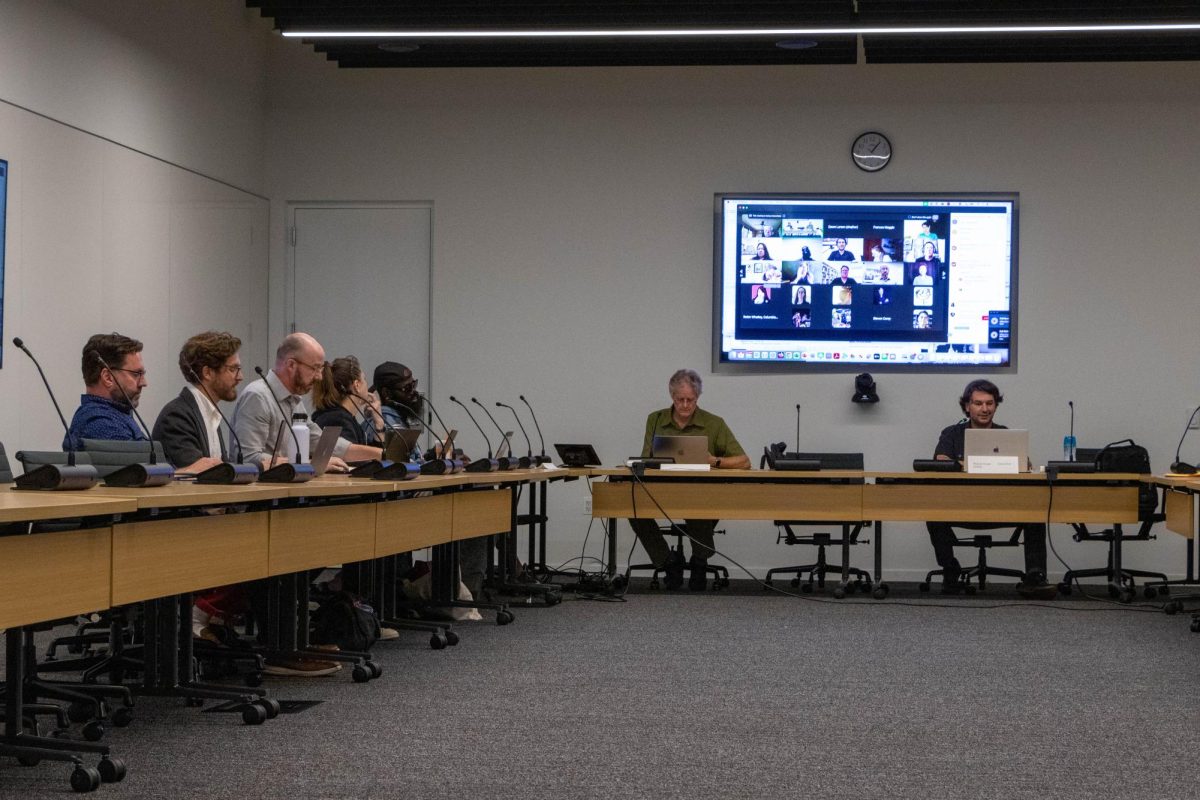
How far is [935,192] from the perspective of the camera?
324 inches

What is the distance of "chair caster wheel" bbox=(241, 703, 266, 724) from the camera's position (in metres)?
3.54

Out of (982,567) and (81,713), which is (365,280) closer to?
(982,567)

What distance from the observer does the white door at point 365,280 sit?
8594mm

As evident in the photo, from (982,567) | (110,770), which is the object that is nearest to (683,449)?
(982,567)

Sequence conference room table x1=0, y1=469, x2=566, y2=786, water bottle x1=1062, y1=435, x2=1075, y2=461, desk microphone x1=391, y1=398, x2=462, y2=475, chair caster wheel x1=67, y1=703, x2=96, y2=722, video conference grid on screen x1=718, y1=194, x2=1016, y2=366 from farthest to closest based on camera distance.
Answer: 1. video conference grid on screen x1=718, y1=194, x2=1016, y2=366
2. water bottle x1=1062, y1=435, x2=1075, y2=461
3. desk microphone x1=391, y1=398, x2=462, y2=475
4. chair caster wheel x1=67, y1=703, x2=96, y2=722
5. conference room table x1=0, y1=469, x2=566, y2=786

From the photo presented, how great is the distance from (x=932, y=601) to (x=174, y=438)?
393 cm

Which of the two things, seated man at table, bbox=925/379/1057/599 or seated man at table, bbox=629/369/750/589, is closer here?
seated man at table, bbox=925/379/1057/599

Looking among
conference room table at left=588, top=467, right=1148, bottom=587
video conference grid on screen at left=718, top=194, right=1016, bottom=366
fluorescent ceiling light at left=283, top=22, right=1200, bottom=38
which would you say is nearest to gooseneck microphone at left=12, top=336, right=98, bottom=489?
conference room table at left=588, top=467, right=1148, bottom=587

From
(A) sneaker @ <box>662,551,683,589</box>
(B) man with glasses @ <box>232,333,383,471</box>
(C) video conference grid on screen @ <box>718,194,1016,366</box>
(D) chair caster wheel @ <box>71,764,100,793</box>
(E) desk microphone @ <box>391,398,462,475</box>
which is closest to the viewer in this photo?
(D) chair caster wheel @ <box>71,764,100,793</box>

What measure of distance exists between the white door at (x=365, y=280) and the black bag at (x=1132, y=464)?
13.3 ft

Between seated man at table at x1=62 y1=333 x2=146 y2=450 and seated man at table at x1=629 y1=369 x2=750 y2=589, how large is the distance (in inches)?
135

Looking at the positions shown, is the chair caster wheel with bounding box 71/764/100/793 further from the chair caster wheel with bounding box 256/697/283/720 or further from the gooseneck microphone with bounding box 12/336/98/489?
the chair caster wheel with bounding box 256/697/283/720

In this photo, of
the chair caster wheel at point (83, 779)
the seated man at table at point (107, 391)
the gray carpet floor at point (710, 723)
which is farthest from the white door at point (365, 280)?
the chair caster wheel at point (83, 779)

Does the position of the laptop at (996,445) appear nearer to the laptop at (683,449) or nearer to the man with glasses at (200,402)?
the laptop at (683,449)
